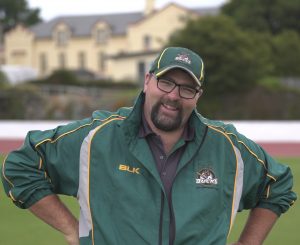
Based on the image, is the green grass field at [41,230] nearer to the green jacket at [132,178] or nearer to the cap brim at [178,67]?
the green jacket at [132,178]

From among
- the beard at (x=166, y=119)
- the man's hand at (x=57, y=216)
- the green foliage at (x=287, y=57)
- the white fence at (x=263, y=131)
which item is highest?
the beard at (x=166, y=119)

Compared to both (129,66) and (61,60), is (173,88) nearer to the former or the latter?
(129,66)

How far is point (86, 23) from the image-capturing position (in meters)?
64.4

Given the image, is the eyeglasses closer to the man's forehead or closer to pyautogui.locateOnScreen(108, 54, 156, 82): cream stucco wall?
the man's forehead

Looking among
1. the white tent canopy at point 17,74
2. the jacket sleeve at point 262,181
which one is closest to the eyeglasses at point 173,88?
the jacket sleeve at point 262,181

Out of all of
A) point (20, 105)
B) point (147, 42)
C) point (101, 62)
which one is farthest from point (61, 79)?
point (101, 62)

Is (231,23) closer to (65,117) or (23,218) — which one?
(65,117)

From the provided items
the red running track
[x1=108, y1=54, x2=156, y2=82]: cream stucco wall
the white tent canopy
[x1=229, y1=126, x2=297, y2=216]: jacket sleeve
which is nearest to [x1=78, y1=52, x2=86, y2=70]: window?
[x1=108, y1=54, x2=156, y2=82]: cream stucco wall

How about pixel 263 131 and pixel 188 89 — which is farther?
pixel 263 131

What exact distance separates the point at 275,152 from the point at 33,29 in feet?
178

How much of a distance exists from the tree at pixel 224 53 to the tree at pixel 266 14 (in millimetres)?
16769

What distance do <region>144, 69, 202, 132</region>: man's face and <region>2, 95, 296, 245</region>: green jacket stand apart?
10cm

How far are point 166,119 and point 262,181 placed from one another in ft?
1.80

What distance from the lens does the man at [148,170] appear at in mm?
2889
